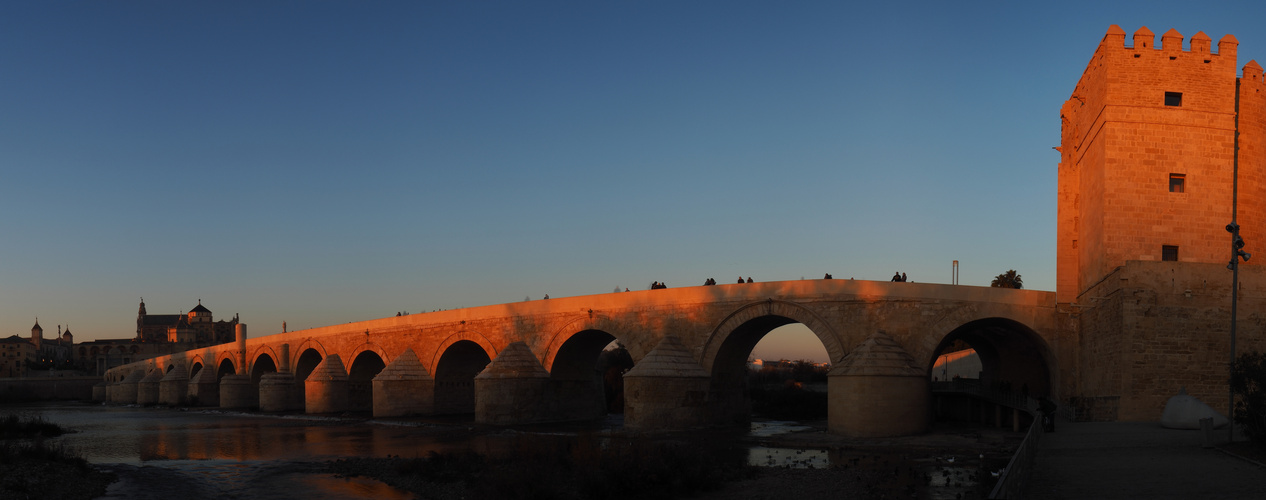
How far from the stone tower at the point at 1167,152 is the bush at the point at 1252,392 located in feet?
20.5

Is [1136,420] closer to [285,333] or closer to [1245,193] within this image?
[1245,193]

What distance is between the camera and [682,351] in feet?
73.5

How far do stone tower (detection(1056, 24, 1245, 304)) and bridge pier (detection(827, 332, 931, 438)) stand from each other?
4.81 meters

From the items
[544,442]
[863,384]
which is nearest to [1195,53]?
[863,384]

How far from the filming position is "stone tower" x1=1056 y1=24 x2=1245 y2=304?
18547 mm

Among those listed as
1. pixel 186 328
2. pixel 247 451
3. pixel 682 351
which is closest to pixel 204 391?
pixel 247 451

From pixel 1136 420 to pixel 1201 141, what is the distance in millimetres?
6890

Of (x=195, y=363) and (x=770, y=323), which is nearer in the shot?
(x=770, y=323)

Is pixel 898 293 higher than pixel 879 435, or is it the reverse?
pixel 898 293

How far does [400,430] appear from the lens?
25266 millimetres

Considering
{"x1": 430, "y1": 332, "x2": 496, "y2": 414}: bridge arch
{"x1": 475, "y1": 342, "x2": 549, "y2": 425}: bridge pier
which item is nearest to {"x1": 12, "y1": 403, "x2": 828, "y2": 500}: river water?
{"x1": 475, "y1": 342, "x2": 549, "y2": 425}: bridge pier

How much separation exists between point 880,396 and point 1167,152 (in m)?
8.32

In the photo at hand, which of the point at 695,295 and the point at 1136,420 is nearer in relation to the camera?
the point at 1136,420

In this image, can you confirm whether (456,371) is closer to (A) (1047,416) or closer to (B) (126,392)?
(A) (1047,416)
